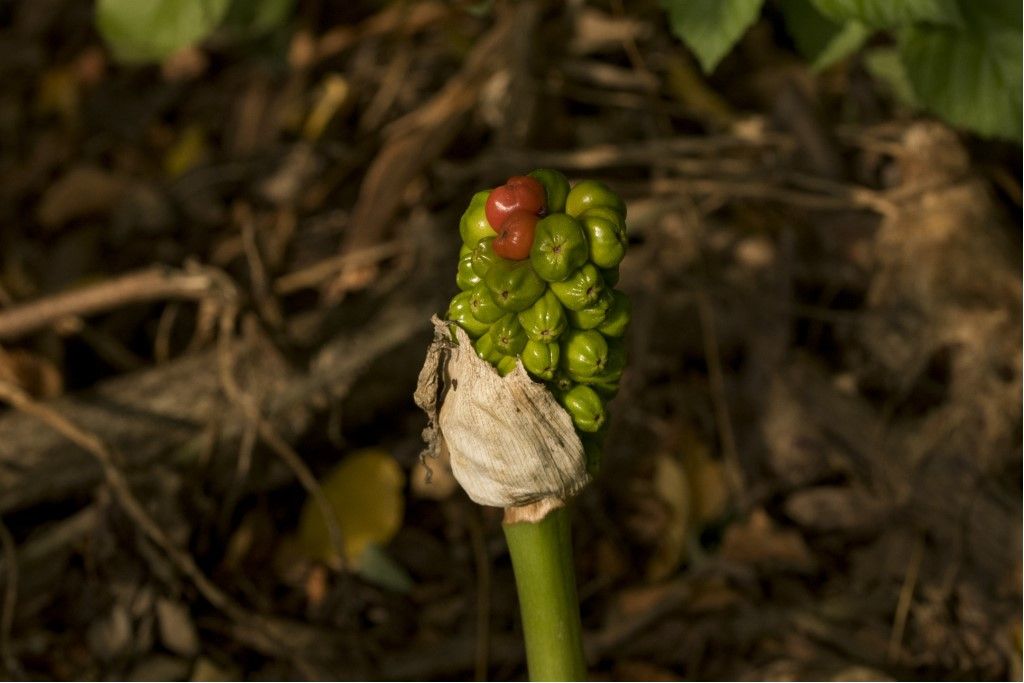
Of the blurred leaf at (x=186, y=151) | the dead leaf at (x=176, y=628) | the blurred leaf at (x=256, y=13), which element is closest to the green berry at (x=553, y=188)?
the dead leaf at (x=176, y=628)

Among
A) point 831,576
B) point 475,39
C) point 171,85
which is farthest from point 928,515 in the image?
point 171,85

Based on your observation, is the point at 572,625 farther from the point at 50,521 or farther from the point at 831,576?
the point at 50,521

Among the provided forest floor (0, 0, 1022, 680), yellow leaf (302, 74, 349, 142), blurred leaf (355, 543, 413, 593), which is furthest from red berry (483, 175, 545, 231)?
yellow leaf (302, 74, 349, 142)

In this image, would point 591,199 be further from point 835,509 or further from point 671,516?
point 835,509

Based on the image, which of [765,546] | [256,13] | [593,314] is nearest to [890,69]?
[765,546]

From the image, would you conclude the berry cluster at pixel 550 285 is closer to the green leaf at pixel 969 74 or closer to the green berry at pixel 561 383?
the green berry at pixel 561 383
